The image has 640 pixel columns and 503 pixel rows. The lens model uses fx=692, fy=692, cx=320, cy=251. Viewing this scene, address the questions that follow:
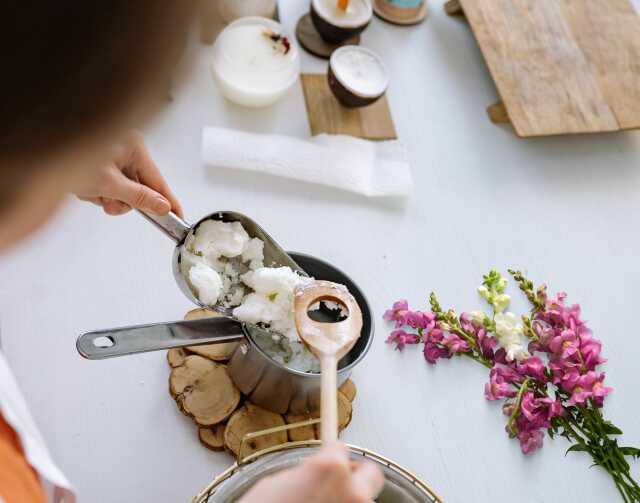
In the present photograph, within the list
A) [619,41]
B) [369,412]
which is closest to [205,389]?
[369,412]

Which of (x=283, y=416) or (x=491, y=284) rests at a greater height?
(x=283, y=416)

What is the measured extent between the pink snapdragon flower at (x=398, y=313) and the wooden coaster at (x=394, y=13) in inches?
22.7

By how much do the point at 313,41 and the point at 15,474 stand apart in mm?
841

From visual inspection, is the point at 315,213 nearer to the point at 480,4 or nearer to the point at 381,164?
the point at 381,164

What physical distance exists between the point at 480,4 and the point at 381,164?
369 mm

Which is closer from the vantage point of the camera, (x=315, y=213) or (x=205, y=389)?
(x=205, y=389)

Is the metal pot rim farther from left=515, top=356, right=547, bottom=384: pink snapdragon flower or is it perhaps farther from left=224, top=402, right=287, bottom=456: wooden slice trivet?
left=515, top=356, right=547, bottom=384: pink snapdragon flower

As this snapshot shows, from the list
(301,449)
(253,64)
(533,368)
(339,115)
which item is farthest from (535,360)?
(253,64)

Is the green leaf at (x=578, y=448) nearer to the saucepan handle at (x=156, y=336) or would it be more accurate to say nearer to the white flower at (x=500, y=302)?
the white flower at (x=500, y=302)

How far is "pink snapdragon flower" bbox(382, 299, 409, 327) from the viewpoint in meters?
0.96

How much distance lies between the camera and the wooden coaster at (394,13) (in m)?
1.26

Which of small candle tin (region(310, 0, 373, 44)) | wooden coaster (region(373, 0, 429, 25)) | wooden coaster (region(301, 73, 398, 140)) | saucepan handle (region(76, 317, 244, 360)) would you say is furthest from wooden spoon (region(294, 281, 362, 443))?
wooden coaster (region(373, 0, 429, 25))

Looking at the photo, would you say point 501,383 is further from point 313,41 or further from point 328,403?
point 313,41

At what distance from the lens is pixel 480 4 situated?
3.97ft
